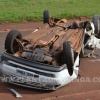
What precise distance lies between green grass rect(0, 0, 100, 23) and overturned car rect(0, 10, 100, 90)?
7.83 meters

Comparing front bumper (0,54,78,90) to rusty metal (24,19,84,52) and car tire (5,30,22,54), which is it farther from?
rusty metal (24,19,84,52)

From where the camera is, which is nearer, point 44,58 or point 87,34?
point 44,58

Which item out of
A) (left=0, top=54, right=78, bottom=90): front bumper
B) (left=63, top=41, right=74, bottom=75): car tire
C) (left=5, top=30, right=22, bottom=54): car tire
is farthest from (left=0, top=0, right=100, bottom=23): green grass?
(left=63, top=41, right=74, bottom=75): car tire

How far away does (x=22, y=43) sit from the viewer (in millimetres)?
9141

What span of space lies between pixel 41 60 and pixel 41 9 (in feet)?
41.3

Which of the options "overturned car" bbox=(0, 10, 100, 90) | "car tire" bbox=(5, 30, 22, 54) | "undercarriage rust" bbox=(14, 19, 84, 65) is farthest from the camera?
"car tire" bbox=(5, 30, 22, 54)

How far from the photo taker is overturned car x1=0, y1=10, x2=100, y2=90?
7.84 metres

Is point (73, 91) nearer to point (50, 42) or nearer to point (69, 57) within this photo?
point (69, 57)

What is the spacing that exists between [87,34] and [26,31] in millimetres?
5052

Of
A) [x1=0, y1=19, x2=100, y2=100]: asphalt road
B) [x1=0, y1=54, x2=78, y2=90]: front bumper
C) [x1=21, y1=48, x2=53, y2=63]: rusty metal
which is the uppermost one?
[x1=21, y1=48, x2=53, y2=63]: rusty metal

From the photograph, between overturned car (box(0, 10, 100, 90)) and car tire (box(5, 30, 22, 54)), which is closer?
overturned car (box(0, 10, 100, 90))

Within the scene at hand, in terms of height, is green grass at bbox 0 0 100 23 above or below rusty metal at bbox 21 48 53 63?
below

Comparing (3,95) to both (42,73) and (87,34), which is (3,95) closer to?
(42,73)

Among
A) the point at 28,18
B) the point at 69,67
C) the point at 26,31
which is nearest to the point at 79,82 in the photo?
→ the point at 69,67
